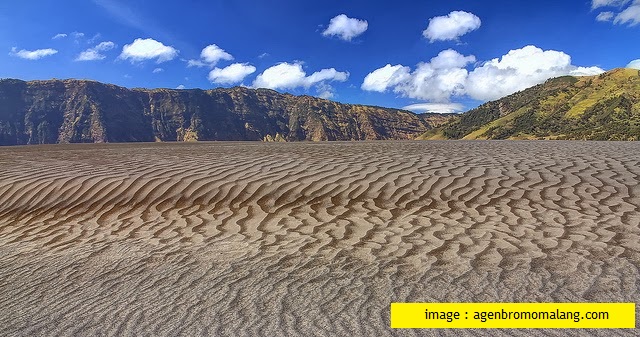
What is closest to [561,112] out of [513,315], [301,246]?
[301,246]

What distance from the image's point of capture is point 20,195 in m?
7.51

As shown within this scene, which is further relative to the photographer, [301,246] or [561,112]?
[561,112]

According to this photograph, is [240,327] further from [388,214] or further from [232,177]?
[232,177]

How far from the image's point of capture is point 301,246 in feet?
15.5

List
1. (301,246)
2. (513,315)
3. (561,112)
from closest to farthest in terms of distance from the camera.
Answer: (513,315), (301,246), (561,112)

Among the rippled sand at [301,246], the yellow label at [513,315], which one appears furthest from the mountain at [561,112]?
the yellow label at [513,315]

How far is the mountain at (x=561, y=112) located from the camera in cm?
9525

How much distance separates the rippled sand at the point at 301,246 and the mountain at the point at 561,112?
7553 centimetres

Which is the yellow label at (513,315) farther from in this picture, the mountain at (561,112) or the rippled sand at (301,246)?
the mountain at (561,112)

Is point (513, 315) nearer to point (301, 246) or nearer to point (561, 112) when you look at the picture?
point (301, 246)

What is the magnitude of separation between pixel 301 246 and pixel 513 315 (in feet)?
7.42

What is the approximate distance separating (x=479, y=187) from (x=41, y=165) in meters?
9.72

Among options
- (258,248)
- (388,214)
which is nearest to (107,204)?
(258,248)

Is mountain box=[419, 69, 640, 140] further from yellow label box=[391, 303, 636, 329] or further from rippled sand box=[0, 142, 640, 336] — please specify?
yellow label box=[391, 303, 636, 329]
